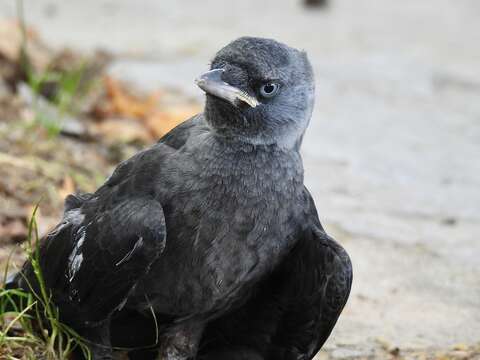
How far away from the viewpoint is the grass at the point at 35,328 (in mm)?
3256

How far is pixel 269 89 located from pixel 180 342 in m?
0.93

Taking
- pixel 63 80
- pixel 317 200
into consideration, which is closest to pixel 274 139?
pixel 317 200

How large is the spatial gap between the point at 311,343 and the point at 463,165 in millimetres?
2672

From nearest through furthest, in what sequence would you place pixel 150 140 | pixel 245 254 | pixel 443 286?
pixel 245 254 → pixel 443 286 → pixel 150 140

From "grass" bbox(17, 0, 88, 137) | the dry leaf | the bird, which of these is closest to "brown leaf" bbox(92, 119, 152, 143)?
"grass" bbox(17, 0, 88, 137)

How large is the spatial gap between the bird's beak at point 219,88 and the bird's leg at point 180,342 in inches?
31.5

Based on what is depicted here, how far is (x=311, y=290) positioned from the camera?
3264 mm

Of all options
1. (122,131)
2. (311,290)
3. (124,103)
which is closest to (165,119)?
(122,131)

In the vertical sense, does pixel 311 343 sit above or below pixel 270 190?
below

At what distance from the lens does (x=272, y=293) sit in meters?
3.40

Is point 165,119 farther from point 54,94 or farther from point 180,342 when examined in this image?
point 180,342

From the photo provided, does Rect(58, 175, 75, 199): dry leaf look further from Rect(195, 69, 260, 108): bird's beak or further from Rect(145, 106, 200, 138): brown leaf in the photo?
Rect(195, 69, 260, 108): bird's beak

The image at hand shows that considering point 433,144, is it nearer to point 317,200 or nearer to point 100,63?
point 317,200

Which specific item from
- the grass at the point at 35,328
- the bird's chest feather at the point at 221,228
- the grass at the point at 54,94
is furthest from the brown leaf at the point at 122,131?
the bird's chest feather at the point at 221,228
